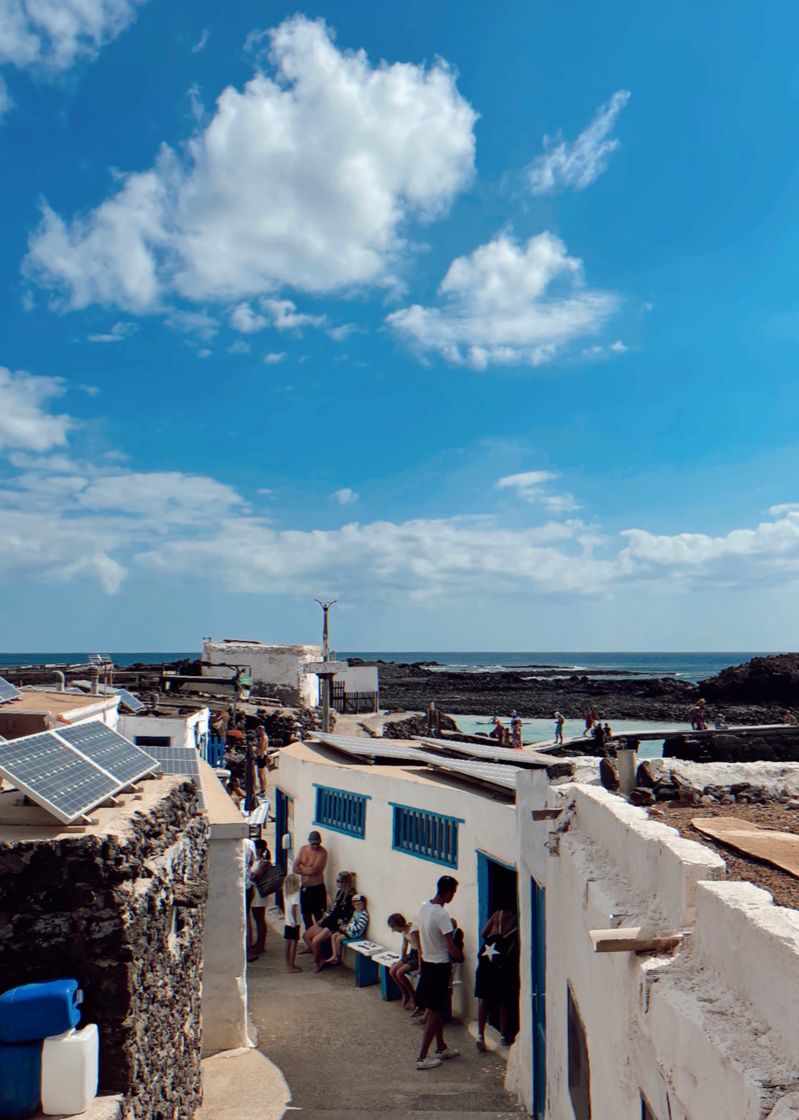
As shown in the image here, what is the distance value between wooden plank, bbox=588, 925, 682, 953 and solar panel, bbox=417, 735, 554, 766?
4.75 m

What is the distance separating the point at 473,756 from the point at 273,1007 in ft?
11.9

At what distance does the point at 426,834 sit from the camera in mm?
9844

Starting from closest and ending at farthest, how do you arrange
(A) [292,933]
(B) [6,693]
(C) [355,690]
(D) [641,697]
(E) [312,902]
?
(A) [292,933]
(B) [6,693]
(E) [312,902]
(C) [355,690]
(D) [641,697]

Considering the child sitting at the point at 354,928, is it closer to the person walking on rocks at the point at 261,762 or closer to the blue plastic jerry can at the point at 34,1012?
the blue plastic jerry can at the point at 34,1012

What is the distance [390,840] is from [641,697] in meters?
62.5

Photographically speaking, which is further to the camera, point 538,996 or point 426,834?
point 426,834

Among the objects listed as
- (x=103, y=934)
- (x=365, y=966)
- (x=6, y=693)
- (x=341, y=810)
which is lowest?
(x=365, y=966)

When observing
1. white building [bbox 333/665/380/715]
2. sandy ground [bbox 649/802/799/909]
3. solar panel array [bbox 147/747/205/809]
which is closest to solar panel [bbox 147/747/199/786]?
solar panel array [bbox 147/747/205/809]

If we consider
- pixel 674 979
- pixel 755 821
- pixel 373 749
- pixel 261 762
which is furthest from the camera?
pixel 261 762

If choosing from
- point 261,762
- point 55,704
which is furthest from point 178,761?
point 261,762

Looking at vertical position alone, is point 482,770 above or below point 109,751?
below

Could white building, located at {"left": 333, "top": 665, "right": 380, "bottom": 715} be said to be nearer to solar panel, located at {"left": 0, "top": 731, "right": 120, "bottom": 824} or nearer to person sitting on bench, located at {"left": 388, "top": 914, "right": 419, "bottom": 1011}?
person sitting on bench, located at {"left": 388, "top": 914, "right": 419, "bottom": 1011}

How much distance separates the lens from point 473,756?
11102 mm

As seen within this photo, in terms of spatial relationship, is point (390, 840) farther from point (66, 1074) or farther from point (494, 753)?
point (66, 1074)
